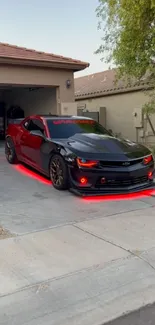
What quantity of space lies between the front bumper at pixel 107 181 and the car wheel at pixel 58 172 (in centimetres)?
17

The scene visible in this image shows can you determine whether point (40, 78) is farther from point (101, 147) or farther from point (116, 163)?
point (116, 163)

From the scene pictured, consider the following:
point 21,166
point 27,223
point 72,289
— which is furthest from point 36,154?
point 72,289

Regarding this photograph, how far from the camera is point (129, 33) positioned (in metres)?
9.45

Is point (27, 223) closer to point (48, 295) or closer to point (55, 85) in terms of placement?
point (48, 295)

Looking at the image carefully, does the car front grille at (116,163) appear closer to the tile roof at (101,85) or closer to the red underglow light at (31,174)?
the red underglow light at (31,174)

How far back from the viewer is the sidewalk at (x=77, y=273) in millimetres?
3025

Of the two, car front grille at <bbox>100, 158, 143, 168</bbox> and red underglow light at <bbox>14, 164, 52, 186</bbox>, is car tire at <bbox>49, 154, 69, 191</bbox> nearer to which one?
red underglow light at <bbox>14, 164, 52, 186</bbox>

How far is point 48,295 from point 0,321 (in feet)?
1.76

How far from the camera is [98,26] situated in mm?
10859

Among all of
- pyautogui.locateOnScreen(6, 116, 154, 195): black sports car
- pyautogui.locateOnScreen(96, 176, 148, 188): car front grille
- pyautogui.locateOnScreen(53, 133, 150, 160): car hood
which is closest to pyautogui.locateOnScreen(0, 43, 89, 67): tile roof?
pyautogui.locateOnScreen(6, 116, 154, 195): black sports car

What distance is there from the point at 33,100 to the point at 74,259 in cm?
1228

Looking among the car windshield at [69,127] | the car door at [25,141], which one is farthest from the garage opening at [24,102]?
the car windshield at [69,127]

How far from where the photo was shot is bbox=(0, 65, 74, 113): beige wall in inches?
452

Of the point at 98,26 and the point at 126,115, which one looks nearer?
the point at 98,26
